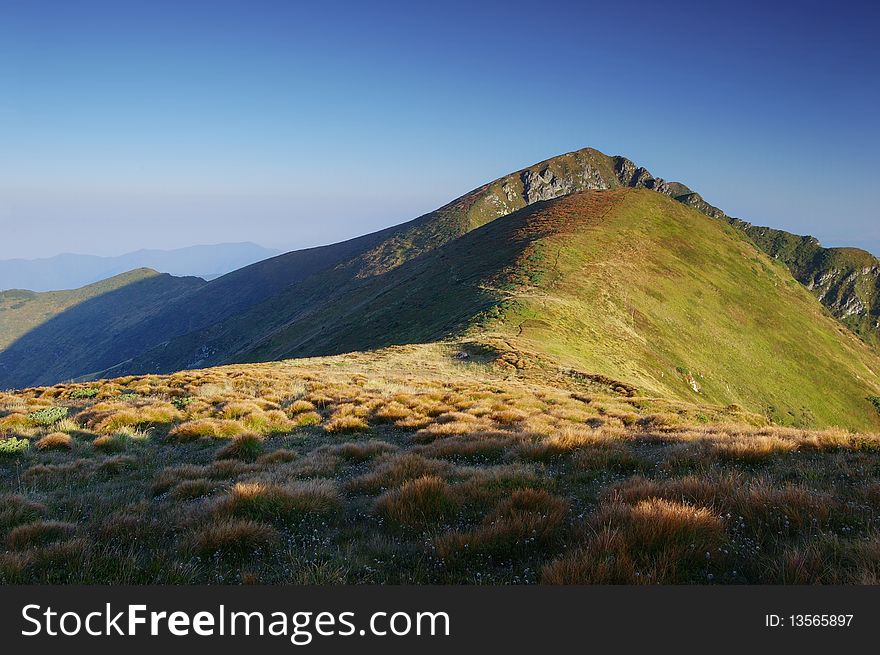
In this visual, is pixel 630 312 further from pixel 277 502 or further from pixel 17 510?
pixel 17 510

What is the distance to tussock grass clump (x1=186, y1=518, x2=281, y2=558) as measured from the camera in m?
5.15

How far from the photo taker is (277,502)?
6406 millimetres

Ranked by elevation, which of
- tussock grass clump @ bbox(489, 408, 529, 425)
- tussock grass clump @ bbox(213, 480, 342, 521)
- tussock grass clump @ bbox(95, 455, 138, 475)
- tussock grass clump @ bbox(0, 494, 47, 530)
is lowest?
tussock grass clump @ bbox(489, 408, 529, 425)

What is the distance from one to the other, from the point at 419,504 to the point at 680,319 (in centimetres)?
5578

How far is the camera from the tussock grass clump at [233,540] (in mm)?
5150

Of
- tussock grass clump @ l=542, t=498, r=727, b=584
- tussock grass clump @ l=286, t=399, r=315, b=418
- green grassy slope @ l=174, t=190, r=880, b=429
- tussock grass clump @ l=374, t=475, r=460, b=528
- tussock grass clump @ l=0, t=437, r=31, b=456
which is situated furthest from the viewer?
green grassy slope @ l=174, t=190, r=880, b=429

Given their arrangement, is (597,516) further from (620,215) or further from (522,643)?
(620,215)

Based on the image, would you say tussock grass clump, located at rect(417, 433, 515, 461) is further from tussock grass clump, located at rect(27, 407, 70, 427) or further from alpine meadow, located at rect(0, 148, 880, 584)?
tussock grass clump, located at rect(27, 407, 70, 427)

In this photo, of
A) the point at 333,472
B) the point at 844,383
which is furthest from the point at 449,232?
the point at 333,472

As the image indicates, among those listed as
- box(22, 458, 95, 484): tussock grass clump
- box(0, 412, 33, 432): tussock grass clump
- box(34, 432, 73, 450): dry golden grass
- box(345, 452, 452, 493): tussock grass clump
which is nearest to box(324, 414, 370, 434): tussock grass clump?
box(345, 452, 452, 493): tussock grass clump

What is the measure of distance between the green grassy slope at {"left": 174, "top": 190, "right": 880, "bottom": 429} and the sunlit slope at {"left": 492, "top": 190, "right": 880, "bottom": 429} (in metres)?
0.23

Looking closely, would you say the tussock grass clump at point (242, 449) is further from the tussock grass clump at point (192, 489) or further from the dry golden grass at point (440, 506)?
the tussock grass clump at point (192, 489)

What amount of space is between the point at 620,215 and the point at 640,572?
8354 cm

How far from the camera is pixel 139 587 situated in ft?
13.4
